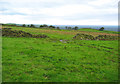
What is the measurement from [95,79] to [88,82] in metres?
1.28

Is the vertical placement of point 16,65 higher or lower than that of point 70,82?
higher

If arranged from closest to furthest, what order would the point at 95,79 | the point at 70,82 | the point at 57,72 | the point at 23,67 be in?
the point at 70,82
the point at 95,79
the point at 57,72
the point at 23,67

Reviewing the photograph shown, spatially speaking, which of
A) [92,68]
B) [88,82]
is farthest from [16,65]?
[92,68]

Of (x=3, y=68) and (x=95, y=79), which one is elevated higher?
(x=3, y=68)

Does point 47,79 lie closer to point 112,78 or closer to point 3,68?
point 3,68

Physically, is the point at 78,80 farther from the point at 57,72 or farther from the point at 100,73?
the point at 100,73

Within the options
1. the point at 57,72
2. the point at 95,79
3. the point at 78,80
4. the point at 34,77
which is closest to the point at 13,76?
the point at 34,77

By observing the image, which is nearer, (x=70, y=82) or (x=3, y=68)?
(x=70, y=82)

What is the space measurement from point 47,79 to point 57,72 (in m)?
2.10

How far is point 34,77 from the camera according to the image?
39.9 feet

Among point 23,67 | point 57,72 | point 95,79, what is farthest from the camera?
point 23,67

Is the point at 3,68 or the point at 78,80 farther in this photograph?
the point at 3,68

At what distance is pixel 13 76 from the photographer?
12.0 meters

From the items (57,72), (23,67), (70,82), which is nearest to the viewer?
(70,82)
